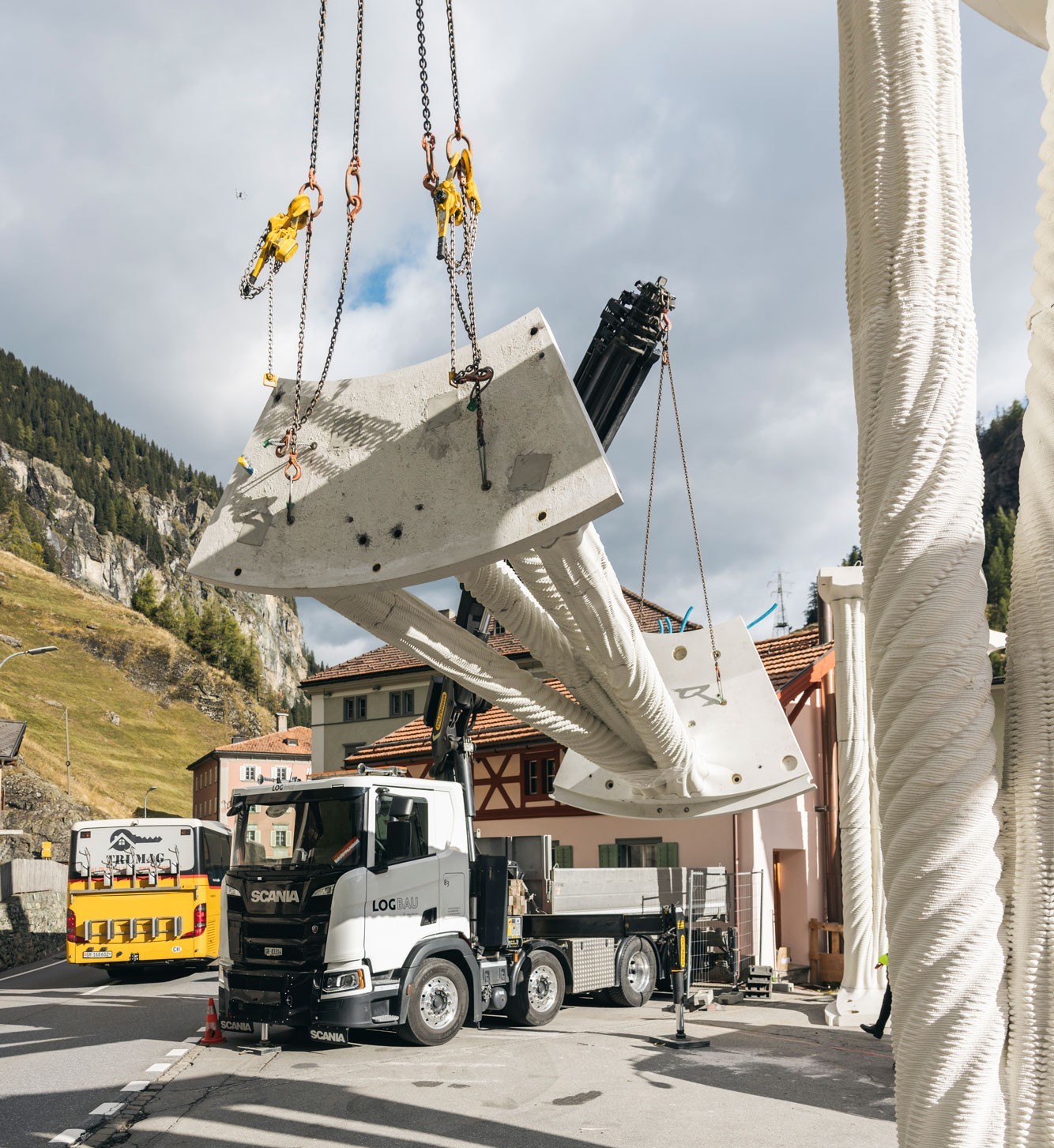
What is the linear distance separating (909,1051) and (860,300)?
6.63 ft

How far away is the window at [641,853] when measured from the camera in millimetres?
20797

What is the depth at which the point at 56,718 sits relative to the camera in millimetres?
99938

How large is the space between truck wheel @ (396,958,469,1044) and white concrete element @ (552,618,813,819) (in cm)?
218

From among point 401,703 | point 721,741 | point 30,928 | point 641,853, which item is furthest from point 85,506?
point 721,741

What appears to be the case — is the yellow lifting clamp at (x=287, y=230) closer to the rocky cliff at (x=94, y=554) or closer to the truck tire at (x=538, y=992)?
the truck tire at (x=538, y=992)

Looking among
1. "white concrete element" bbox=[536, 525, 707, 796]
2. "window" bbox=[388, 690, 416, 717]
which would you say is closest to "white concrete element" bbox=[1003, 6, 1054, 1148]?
"white concrete element" bbox=[536, 525, 707, 796]

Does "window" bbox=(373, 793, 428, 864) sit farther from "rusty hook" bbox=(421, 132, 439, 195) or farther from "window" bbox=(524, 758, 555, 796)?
"window" bbox=(524, 758, 555, 796)

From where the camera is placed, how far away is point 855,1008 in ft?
43.4

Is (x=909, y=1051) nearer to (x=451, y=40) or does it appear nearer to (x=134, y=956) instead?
(x=451, y=40)

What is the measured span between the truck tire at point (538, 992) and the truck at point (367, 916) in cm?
2

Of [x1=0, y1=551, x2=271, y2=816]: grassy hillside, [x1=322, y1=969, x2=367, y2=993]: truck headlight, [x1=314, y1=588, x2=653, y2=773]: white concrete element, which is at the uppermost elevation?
[x1=0, y1=551, x2=271, y2=816]: grassy hillside

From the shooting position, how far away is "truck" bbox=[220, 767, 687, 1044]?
10.7m

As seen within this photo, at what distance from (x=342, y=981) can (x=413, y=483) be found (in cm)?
720

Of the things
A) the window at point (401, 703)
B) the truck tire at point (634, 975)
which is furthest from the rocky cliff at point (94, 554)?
the truck tire at point (634, 975)
